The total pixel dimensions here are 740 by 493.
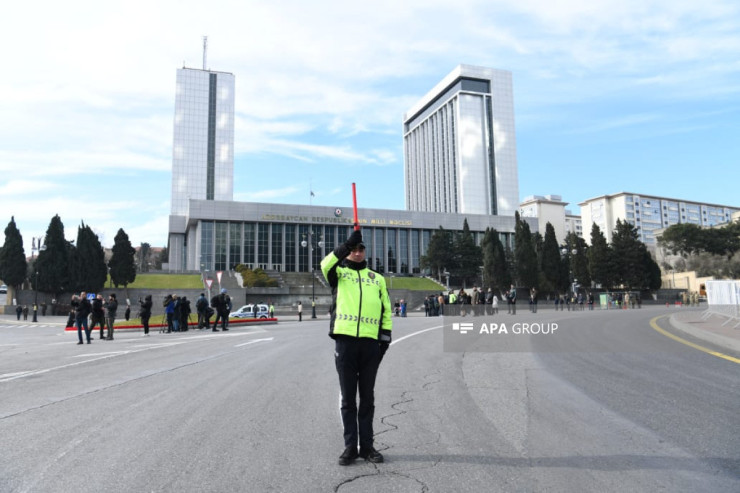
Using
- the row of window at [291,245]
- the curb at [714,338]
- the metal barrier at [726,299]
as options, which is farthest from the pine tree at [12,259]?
the metal barrier at [726,299]

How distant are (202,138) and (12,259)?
86.1m

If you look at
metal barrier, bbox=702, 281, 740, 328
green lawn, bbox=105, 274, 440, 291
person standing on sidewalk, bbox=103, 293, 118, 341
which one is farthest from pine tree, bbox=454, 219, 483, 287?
person standing on sidewalk, bbox=103, 293, 118, 341

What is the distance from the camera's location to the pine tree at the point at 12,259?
5841 centimetres

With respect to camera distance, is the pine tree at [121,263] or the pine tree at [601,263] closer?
the pine tree at [121,263]

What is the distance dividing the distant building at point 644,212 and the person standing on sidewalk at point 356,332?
183836mm

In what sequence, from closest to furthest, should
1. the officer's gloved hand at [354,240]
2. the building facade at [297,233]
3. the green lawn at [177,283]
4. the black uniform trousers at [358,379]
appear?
the black uniform trousers at [358,379] → the officer's gloved hand at [354,240] → the green lawn at [177,283] → the building facade at [297,233]

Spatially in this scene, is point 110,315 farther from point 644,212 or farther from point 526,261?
point 644,212

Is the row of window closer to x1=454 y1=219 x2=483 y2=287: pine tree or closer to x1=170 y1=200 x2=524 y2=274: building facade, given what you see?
x1=170 y1=200 x2=524 y2=274: building facade

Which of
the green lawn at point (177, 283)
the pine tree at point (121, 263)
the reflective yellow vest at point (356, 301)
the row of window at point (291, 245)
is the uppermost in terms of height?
the row of window at point (291, 245)

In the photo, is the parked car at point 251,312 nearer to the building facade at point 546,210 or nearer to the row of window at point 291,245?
the row of window at point 291,245

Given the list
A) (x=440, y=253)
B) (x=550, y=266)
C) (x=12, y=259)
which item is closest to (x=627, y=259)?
(x=550, y=266)

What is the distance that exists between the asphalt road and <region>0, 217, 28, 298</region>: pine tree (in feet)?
192

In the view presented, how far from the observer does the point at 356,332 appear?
4699 mm

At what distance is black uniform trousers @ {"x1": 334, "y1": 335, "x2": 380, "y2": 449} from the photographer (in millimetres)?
4613
